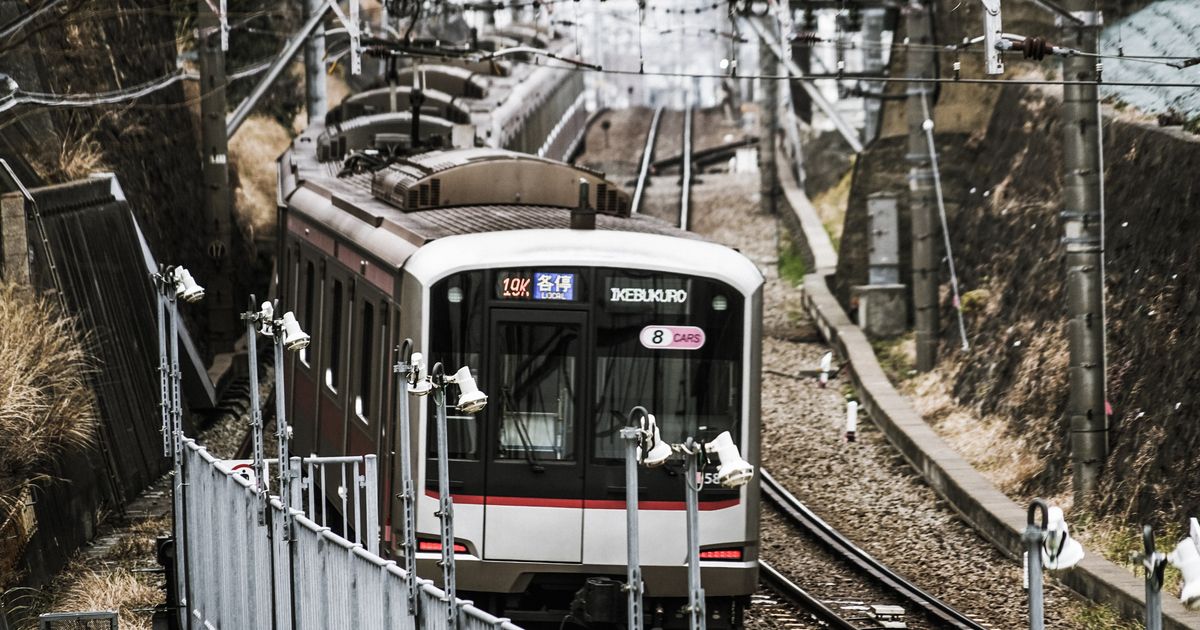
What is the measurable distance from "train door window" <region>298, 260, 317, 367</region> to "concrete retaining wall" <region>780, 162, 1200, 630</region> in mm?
5988

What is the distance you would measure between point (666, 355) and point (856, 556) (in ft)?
15.4

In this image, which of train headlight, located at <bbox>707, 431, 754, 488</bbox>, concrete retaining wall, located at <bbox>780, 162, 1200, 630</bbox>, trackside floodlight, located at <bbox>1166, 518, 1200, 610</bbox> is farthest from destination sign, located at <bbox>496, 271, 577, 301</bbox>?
trackside floodlight, located at <bbox>1166, 518, 1200, 610</bbox>

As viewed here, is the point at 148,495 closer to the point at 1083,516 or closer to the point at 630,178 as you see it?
the point at 1083,516

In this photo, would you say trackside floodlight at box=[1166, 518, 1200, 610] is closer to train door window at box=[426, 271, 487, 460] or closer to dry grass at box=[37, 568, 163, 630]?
train door window at box=[426, 271, 487, 460]

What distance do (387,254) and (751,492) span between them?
284cm

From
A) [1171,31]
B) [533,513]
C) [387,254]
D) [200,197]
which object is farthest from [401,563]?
[200,197]

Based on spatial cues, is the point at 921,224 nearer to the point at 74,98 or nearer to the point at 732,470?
the point at 74,98

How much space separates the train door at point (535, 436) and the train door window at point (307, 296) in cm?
408

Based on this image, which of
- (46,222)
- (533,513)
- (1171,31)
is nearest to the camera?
(533,513)

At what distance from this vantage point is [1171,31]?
20.1 metres

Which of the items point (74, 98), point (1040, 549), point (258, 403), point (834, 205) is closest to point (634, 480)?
point (1040, 549)

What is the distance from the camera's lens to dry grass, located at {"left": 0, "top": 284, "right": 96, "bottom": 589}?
12.8 metres

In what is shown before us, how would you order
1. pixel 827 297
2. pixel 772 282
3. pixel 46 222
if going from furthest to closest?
pixel 772 282, pixel 827 297, pixel 46 222

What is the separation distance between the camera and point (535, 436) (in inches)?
432
